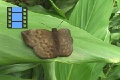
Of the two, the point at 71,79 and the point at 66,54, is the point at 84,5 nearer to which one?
the point at 71,79

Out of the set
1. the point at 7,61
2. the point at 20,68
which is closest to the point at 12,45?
the point at 7,61

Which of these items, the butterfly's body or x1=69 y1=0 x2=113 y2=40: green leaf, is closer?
the butterfly's body

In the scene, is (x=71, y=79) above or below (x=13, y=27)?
below

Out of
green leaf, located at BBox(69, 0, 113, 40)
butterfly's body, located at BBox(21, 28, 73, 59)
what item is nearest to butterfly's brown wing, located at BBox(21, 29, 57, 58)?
butterfly's body, located at BBox(21, 28, 73, 59)

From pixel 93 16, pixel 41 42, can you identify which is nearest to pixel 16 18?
pixel 41 42

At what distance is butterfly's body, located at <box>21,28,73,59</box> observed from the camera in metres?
0.48

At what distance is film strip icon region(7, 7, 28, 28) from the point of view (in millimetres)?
525

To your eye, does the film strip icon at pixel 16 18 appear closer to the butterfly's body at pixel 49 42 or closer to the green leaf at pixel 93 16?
the butterfly's body at pixel 49 42

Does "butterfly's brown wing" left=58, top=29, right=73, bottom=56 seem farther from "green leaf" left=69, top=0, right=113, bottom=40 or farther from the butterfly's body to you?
"green leaf" left=69, top=0, right=113, bottom=40

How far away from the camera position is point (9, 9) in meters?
0.58

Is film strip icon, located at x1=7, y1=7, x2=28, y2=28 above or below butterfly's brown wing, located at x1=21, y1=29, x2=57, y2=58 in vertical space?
above

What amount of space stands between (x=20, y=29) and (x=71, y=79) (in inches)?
13.2

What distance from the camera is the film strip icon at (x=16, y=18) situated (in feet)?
1.72

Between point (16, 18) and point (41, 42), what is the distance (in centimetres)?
9
